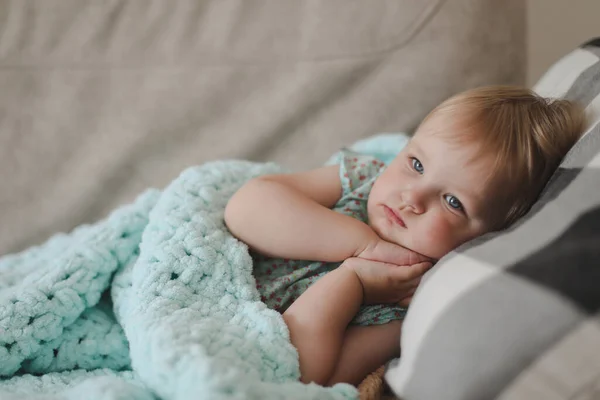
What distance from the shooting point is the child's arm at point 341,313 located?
66cm

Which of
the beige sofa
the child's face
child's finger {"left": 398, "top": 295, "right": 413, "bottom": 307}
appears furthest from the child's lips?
the beige sofa

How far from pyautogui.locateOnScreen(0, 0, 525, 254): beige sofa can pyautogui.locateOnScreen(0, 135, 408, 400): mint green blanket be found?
235 millimetres

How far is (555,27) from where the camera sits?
152cm

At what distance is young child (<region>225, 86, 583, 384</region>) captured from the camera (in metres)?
0.74

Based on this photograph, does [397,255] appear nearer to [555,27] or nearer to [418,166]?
[418,166]

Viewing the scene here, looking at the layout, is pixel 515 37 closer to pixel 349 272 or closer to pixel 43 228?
pixel 349 272

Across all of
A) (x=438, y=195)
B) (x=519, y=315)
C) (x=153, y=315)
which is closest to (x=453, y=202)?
(x=438, y=195)

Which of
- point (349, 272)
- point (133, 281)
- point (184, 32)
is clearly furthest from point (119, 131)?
point (349, 272)

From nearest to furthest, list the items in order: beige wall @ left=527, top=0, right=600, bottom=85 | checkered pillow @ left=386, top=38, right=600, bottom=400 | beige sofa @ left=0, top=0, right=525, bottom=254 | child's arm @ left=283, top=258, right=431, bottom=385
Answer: checkered pillow @ left=386, top=38, right=600, bottom=400 < child's arm @ left=283, top=258, right=431, bottom=385 < beige sofa @ left=0, top=0, right=525, bottom=254 < beige wall @ left=527, top=0, right=600, bottom=85

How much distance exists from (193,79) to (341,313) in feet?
2.09

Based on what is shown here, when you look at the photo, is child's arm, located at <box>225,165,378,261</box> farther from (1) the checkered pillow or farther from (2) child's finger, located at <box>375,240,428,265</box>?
(1) the checkered pillow

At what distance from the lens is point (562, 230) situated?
1.77 feet

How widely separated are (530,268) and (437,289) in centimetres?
10

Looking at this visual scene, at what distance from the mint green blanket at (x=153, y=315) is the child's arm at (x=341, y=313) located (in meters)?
0.03
